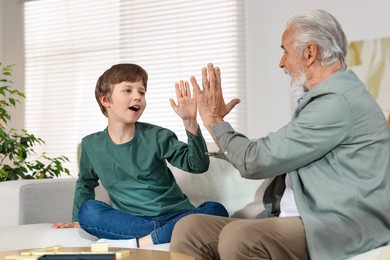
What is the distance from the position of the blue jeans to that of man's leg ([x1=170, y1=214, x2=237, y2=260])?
11.7 inches

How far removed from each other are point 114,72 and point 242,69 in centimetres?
287

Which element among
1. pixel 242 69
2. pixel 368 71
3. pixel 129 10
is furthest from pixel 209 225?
pixel 129 10

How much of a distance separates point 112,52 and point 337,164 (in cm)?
466

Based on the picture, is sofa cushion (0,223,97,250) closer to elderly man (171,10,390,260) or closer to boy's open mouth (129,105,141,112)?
boy's open mouth (129,105,141,112)

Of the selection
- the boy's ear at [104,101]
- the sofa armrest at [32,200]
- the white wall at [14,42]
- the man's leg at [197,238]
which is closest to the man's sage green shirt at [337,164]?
the man's leg at [197,238]

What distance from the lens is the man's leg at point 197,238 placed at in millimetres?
2166

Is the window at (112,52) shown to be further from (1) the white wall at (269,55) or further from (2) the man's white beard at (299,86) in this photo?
(2) the man's white beard at (299,86)

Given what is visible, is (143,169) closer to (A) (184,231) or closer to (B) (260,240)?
(A) (184,231)

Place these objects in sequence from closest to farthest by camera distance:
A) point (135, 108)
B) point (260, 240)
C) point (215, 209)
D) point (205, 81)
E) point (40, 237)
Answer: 1. point (260, 240)
2. point (205, 81)
3. point (215, 209)
4. point (40, 237)
5. point (135, 108)

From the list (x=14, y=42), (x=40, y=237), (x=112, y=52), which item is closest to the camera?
(x=40, y=237)

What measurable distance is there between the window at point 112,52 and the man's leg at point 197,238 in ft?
11.4

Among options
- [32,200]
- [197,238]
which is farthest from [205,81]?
[32,200]

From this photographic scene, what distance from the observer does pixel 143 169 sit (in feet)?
9.08

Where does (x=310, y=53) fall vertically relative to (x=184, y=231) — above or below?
above
